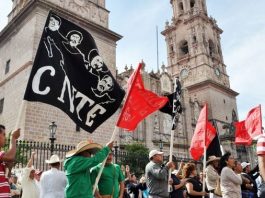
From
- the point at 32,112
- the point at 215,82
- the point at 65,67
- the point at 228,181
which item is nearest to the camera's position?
the point at 65,67

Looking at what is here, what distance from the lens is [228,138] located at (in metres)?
34.3

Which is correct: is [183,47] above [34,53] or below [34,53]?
above

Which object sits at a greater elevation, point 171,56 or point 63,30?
point 171,56

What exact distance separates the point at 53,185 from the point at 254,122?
270 inches

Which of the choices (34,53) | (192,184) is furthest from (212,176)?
(34,53)

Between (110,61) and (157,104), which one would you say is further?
(110,61)

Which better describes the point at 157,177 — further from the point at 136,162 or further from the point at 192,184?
the point at 136,162

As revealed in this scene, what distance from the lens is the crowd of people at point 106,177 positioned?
3874mm

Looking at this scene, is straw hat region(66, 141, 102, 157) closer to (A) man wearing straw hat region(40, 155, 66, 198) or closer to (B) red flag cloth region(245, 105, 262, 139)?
(A) man wearing straw hat region(40, 155, 66, 198)

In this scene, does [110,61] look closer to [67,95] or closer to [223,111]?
[67,95]

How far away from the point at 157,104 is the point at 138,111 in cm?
46

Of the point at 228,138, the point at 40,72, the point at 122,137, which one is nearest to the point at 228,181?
the point at 40,72

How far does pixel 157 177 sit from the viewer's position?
17.8 ft

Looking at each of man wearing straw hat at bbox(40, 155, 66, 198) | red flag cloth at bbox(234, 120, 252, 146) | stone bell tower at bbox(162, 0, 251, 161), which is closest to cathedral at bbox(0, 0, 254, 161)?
stone bell tower at bbox(162, 0, 251, 161)
